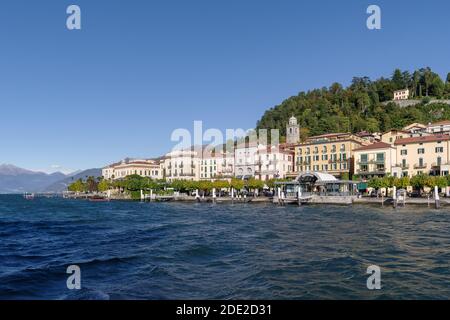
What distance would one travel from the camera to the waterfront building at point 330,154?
276ft

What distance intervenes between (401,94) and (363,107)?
2127cm

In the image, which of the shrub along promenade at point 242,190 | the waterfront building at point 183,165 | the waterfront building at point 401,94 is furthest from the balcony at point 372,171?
the waterfront building at point 401,94

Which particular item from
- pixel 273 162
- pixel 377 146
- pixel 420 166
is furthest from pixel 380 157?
pixel 273 162

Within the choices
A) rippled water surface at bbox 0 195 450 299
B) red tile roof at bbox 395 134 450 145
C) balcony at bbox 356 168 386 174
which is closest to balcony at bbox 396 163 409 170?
balcony at bbox 356 168 386 174

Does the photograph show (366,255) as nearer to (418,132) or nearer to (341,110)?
(418,132)

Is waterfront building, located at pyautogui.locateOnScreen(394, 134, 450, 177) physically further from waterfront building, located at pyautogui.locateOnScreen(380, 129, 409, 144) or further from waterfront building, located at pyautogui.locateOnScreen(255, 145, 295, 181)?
waterfront building, located at pyautogui.locateOnScreen(255, 145, 295, 181)

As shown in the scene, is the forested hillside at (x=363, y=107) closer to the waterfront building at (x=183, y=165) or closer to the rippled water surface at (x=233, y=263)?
the waterfront building at (x=183, y=165)

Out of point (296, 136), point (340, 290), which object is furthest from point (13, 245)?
point (296, 136)

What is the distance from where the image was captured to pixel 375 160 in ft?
253

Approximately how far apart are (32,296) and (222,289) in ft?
19.8

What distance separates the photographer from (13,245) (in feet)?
79.6

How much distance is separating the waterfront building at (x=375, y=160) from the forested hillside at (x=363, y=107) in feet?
130

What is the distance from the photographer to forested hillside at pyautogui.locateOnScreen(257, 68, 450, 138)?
120125 millimetres

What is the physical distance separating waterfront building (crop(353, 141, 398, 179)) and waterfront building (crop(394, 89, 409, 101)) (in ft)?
259
